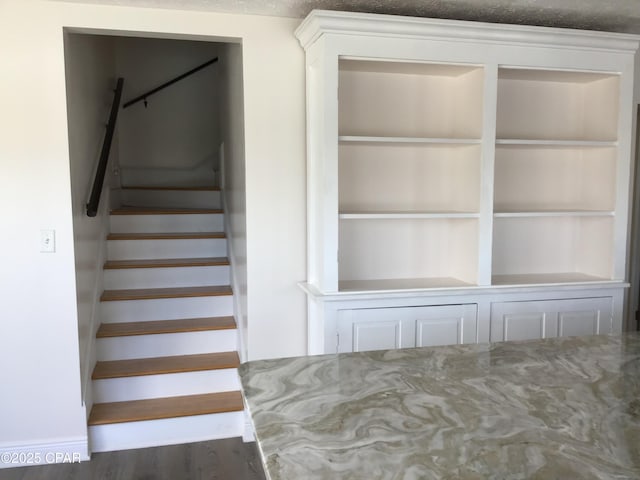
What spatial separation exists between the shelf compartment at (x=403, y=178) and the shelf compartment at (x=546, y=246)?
41 centimetres

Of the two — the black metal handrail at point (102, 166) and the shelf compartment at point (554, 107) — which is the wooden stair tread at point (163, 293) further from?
the shelf compartment at point (554, 107)

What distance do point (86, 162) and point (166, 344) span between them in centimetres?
118

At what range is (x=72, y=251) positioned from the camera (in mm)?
2701

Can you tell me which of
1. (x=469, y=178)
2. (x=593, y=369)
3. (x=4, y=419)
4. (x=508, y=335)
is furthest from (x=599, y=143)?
(x=4, y=419)

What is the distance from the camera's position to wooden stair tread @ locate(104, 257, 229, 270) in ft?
12.0

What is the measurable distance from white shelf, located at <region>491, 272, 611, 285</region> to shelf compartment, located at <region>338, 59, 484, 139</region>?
81 cm

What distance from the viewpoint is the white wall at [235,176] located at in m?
2.99

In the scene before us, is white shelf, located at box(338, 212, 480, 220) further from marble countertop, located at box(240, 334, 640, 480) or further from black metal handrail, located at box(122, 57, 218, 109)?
black metal handrail, located at box(122, 57, 218, 109)

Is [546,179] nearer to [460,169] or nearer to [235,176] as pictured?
[460,169]

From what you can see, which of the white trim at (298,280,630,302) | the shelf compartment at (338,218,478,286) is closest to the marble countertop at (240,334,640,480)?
the white trim at (298,280,630,302)

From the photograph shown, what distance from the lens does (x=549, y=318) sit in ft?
9.47

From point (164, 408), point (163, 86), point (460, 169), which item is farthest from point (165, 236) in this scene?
point (460, 169)

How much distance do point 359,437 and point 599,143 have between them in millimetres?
2475

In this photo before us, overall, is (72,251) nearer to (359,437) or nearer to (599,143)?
(359,437)
